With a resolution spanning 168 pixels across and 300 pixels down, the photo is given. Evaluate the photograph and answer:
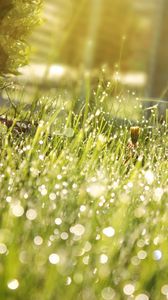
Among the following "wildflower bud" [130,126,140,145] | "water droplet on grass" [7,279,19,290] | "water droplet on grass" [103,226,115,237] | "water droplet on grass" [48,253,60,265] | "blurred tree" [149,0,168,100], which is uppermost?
"blurred tree" [149,0,168,100]

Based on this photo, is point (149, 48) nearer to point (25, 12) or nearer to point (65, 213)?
point (25, 12)

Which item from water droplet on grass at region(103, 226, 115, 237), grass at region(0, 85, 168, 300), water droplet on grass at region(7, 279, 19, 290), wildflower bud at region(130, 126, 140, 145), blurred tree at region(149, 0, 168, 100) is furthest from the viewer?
blurred tree at region(149, 0, 168, 100)

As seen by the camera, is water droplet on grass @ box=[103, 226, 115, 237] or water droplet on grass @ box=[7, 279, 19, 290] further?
water droplet on grass @ box=[103, 226, 115, 237]

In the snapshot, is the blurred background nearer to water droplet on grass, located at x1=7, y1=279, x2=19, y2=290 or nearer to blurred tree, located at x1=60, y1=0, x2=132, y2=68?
blurred tree, located at x1=60, y1=0, x2=132, y2=68

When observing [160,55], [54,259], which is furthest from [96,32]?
[54,259]

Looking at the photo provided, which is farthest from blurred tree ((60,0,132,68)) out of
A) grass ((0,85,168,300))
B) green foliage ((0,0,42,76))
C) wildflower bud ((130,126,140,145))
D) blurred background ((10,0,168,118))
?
grass ((0,85,168,300))

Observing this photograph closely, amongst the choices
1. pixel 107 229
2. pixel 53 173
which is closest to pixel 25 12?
pixel 53 173

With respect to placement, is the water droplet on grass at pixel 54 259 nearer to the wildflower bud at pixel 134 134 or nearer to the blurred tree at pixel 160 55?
the wildflower bud at pixel 134 134
